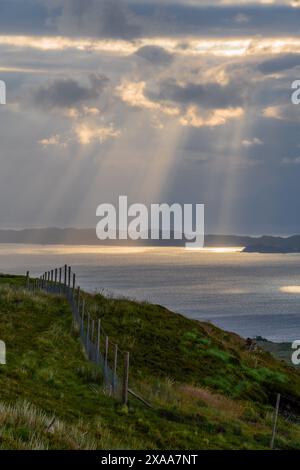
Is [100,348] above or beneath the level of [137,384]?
above

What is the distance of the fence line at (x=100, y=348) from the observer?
23641 mm

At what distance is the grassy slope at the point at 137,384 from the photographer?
16.4 m

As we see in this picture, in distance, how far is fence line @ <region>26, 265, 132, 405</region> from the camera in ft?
77.6

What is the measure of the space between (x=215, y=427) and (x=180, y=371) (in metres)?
11.2

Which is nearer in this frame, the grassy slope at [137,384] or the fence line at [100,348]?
the grassy slope at [137,384]

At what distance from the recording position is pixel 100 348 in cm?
3234

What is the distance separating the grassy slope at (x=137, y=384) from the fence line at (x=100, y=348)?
54cm

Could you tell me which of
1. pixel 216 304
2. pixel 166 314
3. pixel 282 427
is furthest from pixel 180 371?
pixel 216 304

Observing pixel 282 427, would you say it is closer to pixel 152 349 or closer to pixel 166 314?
pixel 152 349

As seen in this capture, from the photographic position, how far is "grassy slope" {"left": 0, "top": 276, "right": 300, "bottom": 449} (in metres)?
16.4

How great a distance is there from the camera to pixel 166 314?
45.1 m

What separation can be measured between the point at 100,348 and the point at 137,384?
5.37 meters

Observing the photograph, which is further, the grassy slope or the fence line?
the fence line

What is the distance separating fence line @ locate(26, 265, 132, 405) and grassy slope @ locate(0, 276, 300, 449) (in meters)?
0.54
